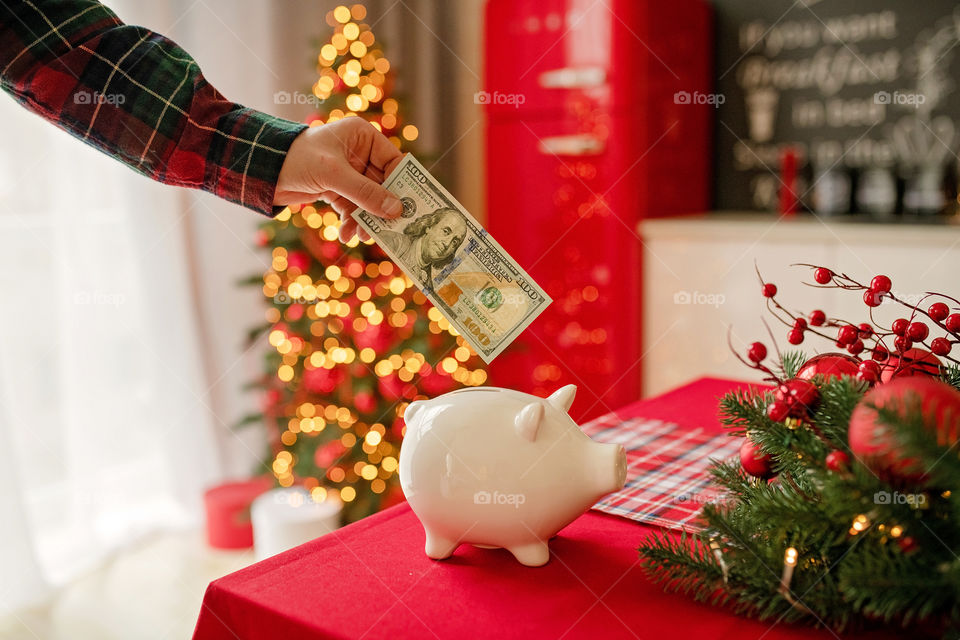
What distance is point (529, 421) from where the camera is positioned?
0.84 meters

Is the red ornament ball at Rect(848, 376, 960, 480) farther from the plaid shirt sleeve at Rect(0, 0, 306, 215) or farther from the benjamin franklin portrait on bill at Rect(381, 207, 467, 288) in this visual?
the plaid shirt sleeve at Rect(0, 0, 306, 215)

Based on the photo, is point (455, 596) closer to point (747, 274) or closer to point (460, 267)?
point (460, 267)

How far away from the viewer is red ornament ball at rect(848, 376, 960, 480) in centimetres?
66

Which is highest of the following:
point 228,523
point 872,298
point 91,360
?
point 872,298

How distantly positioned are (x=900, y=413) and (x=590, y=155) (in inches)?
98.6

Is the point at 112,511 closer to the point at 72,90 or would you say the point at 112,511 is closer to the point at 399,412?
the point at 399,412

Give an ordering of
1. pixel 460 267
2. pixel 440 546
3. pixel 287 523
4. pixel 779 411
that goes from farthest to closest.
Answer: pixel 287 523 < pixel 460 267 < pixel 440 546 < pixel 779 411

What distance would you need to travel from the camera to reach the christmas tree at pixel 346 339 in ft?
8.63

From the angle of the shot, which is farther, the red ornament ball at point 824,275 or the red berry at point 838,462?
the red ornament ball at point 824,275

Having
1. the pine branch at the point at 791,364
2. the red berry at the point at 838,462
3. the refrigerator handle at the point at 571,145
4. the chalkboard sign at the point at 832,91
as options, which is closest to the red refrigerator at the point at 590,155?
the refrigerator handle at the point at 571,145

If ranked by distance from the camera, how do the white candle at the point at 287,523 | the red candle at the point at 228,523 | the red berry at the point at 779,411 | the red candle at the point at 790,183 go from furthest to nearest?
the red candle at the point at 790,183, the red candle at the point at 228,523, the white candle at the point at 287,523, the red berry at the point at 779,411

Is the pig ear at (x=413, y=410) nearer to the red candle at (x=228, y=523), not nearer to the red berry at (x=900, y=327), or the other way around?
the red berry at (x=900, y=327)

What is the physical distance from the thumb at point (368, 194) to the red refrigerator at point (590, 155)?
186 centimetres

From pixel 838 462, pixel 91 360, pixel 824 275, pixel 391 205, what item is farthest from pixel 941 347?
pixel 91 360
